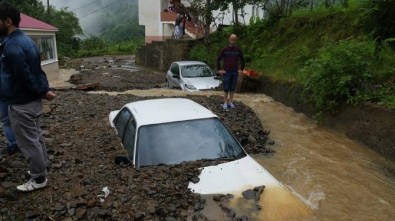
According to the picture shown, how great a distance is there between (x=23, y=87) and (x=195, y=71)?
36.2ft

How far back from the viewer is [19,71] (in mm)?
3637

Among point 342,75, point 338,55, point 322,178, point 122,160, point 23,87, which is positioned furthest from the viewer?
point 338,55

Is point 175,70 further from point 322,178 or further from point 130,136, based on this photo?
point 130,136

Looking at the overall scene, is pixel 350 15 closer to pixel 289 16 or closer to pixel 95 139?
pixel 289 16

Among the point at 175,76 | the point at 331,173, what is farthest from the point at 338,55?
the point at 175,76

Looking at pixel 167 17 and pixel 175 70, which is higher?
pixel 167 17

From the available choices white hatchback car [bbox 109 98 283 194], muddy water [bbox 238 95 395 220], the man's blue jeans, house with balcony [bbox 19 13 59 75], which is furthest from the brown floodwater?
house with balcony [bbox 19 13 59 75]

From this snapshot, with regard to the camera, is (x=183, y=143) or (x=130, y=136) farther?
(x=130, y=136)

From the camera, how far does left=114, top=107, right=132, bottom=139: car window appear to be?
548 cm

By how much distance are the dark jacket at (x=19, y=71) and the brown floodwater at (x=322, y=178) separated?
8.21 ft

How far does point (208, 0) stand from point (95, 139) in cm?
1464

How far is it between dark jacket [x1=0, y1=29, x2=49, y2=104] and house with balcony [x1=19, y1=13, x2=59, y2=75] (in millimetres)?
15323

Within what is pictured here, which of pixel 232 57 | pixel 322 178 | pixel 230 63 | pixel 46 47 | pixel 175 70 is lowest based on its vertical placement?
pixel 322 178

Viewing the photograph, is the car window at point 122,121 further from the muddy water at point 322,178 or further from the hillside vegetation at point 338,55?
the hillside vegetation at point 338,55
